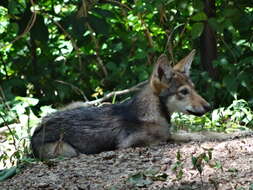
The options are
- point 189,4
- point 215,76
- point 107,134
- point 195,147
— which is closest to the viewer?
point 195,147

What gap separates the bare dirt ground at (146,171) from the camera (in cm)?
473

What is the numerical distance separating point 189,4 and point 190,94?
1.29 metres

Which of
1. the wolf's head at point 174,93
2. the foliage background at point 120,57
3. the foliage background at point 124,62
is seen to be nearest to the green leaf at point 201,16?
the wolf's head at point 174,93

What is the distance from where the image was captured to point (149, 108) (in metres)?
7.09

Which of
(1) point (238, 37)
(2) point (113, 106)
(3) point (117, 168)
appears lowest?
(3) point (117, 168)

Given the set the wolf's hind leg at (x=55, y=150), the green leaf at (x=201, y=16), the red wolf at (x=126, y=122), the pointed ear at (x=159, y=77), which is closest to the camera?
the green leaf at (x=201, y=16)

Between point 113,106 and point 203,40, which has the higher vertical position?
point 203,40

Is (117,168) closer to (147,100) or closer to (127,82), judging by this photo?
(147,100)

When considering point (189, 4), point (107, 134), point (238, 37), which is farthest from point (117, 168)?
point (238, 37)

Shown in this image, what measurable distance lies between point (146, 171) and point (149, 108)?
212cm

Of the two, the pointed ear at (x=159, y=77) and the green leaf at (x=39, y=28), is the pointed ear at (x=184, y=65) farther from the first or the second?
the green leaf at (x=39, y=28)

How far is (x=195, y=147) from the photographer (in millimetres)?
5879

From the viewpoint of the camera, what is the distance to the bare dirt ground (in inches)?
186

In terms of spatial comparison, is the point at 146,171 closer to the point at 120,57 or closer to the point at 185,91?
the point at 185,91
